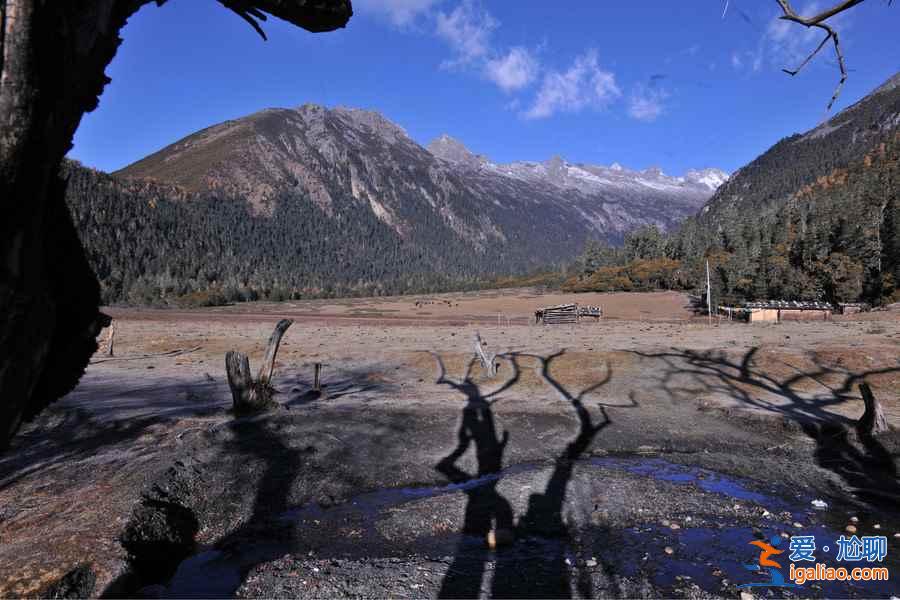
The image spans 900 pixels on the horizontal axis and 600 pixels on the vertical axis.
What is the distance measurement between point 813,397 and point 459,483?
11.5 metres

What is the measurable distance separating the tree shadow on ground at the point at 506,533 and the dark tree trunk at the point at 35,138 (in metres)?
5.07

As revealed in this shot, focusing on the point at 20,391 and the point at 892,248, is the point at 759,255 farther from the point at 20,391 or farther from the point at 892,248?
the point at 20,391

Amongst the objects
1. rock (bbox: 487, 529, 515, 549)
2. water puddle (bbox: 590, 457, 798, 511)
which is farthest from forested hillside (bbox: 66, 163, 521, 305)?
rock (bbox: 487, 529, 515, 549)

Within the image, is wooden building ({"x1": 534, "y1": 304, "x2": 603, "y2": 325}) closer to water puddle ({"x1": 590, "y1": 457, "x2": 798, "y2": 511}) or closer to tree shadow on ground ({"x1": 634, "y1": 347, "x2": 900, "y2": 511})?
tree shadow on ground ({"x1": 634, "y1": 347, "x2": 900, "y2": 511})

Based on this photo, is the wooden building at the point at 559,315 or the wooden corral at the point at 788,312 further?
the wooden building at the point at 559,315

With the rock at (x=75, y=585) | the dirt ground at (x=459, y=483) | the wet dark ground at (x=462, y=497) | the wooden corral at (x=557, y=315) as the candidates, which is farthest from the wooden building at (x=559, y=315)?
the rock at (x=75, y=585)

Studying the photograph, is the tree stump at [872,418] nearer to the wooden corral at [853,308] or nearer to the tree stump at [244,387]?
the tree stump at [244,387]

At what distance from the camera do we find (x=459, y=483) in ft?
30.9

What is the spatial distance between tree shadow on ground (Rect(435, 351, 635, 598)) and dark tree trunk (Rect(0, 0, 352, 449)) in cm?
507

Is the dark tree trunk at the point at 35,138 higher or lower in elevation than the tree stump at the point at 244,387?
higher

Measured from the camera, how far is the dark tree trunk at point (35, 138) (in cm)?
157

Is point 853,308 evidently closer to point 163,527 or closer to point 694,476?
point 694,476

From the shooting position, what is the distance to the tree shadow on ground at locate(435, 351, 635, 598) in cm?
590

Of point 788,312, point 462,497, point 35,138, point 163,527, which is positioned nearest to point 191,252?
point 788,312
